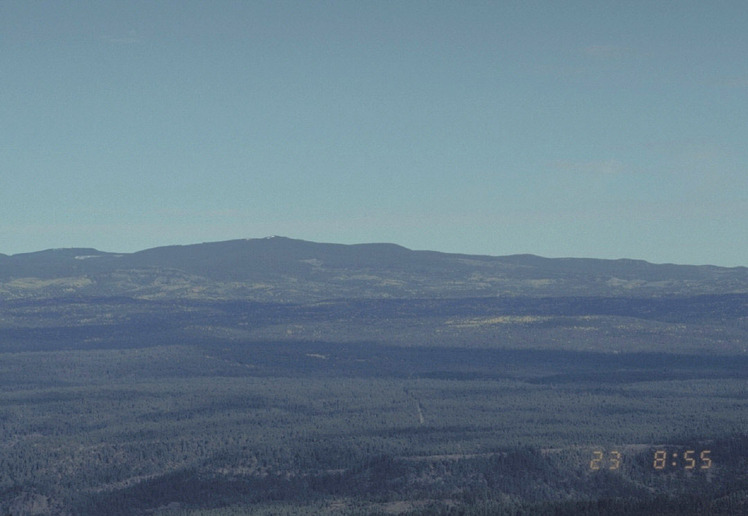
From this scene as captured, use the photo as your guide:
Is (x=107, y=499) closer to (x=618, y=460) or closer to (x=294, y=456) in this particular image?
(x=294, y=456)

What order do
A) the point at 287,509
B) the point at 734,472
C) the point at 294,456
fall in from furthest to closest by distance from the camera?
1. the point at 294,456
2. the point at 734,472
3. the point at 287,509

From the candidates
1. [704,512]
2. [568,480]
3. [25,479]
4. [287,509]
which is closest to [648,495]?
[568,480]

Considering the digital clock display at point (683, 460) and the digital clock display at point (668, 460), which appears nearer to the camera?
the digital clock display at point (683, 460)

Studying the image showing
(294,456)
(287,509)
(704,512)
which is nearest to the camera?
A: (704,512)

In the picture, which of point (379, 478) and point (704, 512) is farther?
point (379, 478)

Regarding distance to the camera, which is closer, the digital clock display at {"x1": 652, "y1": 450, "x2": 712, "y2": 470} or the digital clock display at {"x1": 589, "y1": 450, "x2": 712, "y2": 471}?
the digital clock display at {"x1": 652, "y1": 450, "x2": 712, "y2": 470}

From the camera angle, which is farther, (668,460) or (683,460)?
(668,460)

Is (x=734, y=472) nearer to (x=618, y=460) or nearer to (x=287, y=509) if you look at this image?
(x=618, y=460)
